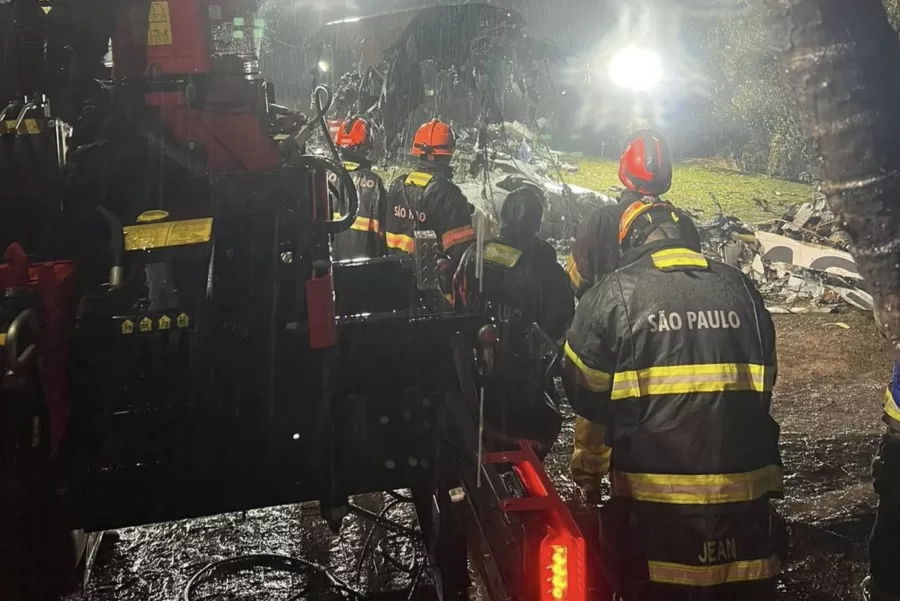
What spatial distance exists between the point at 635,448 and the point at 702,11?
2868cm

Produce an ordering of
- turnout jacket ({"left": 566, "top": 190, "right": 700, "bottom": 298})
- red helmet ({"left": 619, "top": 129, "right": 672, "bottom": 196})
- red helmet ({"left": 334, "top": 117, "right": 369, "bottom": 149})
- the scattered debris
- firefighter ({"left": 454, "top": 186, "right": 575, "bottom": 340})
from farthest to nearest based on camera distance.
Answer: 1. the scattered debris
2. red helmet ({"left": 334, "top": 117, "right": 369, "bottom": 149})
3. turnout jacket ({"left": 566, "top": 190, "right": 700, "bottom": 298})
4. firefighter ({"left": 454, "top": 186, "right": 575, "bottom": 340})
5. red helmet ({"left": 619, "top": 129, "right": 672, "bottom": 196})

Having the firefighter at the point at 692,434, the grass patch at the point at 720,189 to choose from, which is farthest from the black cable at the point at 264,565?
the grass patch at the point at 720,189

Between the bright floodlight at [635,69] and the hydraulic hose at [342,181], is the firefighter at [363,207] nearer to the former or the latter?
the hydraulic hose at [342,181]

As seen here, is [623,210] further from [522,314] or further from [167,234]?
[167,234]

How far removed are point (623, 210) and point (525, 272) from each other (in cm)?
75

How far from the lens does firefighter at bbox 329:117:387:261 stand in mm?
6539

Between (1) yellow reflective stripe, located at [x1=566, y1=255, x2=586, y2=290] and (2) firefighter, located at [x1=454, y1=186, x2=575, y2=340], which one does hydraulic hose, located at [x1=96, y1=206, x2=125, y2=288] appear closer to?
(2) firefighter, located at [x1=454, y1=186, x2=575, y2=340]

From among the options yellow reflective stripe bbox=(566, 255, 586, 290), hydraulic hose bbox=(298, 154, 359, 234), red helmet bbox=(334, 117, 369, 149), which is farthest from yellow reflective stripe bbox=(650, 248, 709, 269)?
red helmet bbox=(334, 117, 369, 149)

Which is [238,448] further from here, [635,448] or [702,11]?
[702,11]

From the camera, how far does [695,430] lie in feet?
7.50

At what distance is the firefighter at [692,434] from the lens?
89.9 inches

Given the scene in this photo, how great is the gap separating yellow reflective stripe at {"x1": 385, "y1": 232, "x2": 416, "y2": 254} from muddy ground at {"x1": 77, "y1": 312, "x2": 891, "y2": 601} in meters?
2.12

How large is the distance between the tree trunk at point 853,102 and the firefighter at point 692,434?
132 cm

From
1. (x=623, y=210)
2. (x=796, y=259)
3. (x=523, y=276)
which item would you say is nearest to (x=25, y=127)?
(x=523, y=276)
